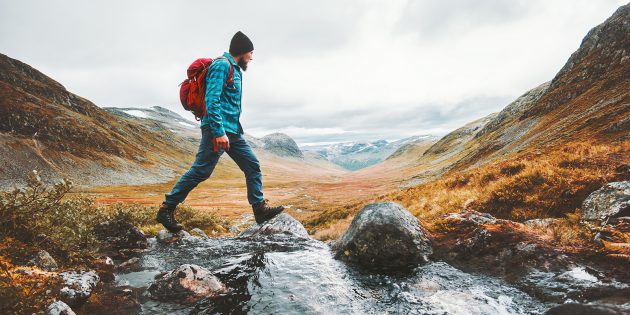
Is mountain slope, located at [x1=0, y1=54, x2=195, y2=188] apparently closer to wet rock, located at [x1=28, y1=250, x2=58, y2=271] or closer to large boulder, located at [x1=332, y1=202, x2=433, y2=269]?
wet rock, located at [x1=28, y1=250, x2=58, y2=271]

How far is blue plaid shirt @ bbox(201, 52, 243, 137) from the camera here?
7457mm

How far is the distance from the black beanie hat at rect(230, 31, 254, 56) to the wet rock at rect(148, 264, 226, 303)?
5.54 metres

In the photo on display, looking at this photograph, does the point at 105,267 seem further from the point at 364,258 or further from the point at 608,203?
the point at 608,203

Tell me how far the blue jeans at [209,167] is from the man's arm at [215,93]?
19.1 inches

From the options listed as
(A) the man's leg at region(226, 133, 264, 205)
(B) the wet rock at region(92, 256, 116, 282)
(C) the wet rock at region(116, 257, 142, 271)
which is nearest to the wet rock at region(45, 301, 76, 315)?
(B) the wet rock at region(92, 256, 116, 282)

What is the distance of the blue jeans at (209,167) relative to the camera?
8.16m

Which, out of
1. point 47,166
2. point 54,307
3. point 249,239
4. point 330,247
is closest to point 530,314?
point 330,247

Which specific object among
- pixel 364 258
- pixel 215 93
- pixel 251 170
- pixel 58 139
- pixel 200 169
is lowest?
pixel 364 258

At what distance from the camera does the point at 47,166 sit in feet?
298

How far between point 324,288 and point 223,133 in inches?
166

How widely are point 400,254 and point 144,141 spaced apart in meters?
188

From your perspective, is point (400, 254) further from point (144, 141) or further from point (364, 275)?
point (144, 141)

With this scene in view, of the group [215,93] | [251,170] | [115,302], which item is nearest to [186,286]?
[115,302]

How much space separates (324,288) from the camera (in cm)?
620
